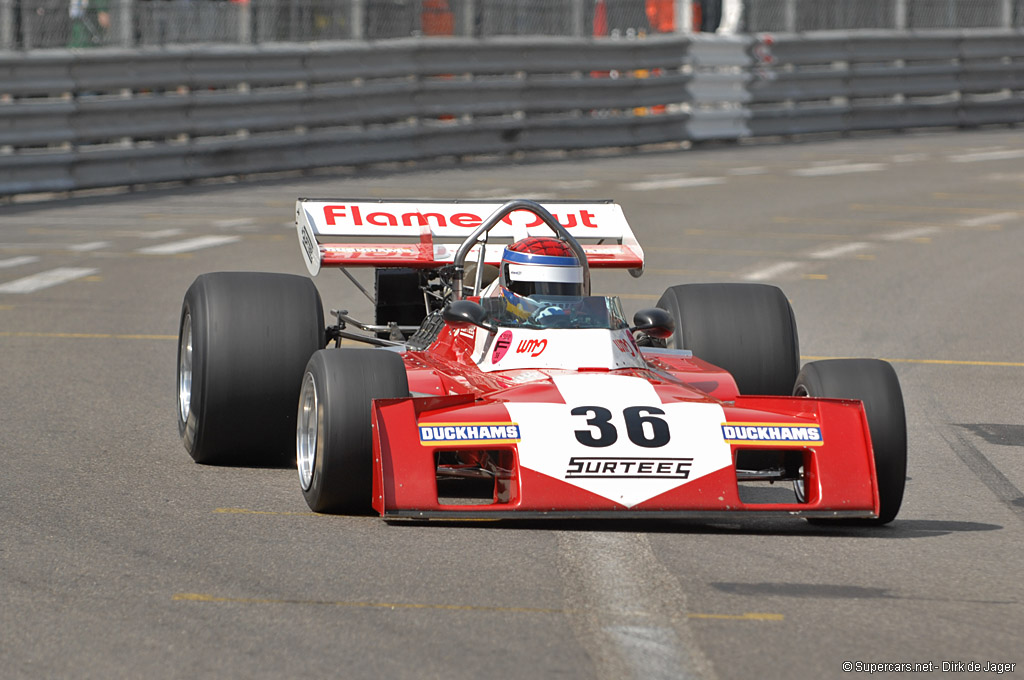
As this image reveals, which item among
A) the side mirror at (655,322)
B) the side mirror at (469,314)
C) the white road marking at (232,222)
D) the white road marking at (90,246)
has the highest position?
the side mirror at (469,314)

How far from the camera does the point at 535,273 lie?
796 cm

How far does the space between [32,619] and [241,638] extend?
27.8 inches

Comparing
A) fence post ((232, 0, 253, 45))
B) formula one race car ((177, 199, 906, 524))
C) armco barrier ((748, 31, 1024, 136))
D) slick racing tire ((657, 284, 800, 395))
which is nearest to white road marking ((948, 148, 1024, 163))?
armco barrier ((748, 31, 1024, 136))

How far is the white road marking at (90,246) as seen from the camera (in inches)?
670

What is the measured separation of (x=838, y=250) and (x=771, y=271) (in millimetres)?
1835

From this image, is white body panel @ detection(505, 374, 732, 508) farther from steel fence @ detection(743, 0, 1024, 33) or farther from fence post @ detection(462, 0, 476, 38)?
steel fence @ detection(743, 0, 1024, 33)

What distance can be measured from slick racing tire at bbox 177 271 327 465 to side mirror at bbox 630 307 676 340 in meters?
1.48

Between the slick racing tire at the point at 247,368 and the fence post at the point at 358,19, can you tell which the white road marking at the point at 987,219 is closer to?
the fence post at the point at 358,19

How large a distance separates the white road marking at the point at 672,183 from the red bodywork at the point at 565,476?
1518 cm

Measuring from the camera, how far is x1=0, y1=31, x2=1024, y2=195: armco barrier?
2095cm

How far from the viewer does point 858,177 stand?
24.1m

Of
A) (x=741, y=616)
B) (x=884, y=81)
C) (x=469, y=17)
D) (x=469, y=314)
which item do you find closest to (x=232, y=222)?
(x=469, y=17)

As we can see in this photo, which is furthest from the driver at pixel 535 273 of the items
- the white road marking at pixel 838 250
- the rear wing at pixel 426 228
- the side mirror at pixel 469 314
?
the white road marking at pixel 838 250

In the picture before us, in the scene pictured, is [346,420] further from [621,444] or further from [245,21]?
[245,21]
